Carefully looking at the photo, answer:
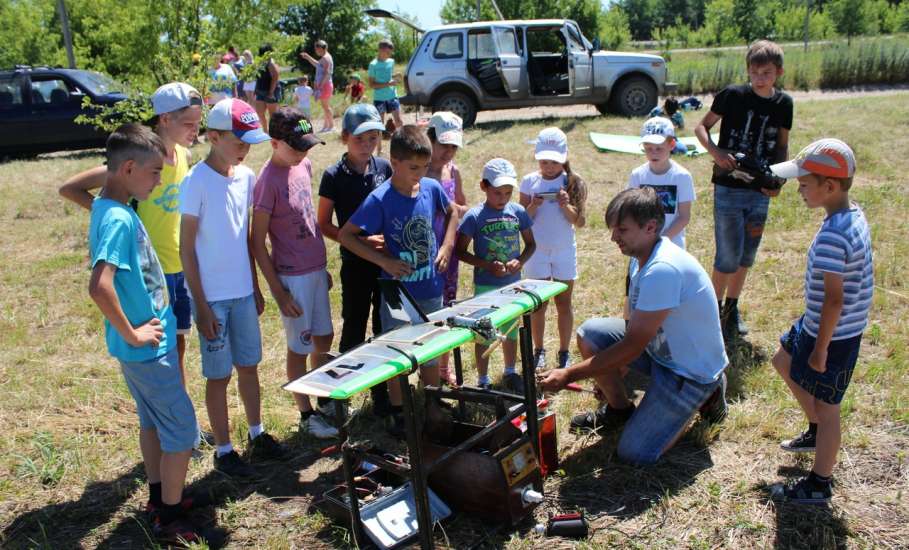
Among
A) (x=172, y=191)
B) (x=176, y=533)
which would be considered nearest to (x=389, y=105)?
(x=172, y=191)

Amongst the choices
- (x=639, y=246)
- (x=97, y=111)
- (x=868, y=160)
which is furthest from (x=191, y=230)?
(x=97, y=111)

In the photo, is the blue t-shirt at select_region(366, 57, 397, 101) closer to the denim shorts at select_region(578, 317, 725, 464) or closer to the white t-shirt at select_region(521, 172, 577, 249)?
the white t-shirt at select_region(521, 172, 577, 249)

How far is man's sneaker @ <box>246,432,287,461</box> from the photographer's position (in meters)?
3.78

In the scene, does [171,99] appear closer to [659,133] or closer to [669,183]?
[659,133]

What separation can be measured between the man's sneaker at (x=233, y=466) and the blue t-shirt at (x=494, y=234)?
1.67 m

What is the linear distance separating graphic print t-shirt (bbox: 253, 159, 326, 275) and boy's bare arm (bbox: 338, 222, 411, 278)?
0.77 feet

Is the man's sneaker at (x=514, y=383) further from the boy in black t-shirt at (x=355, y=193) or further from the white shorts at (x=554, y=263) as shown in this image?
the boy in black t-shirt at (x=355, y=193)

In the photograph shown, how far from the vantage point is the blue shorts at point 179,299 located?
3820mm

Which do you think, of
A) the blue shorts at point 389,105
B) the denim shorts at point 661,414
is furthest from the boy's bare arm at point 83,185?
the blue shorts at point 389,105

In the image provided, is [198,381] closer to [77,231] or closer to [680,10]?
[77,231]

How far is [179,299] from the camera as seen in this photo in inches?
151

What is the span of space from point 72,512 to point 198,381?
1431 mm

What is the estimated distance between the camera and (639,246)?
3408 millimetres

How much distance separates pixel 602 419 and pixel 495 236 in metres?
1.19
